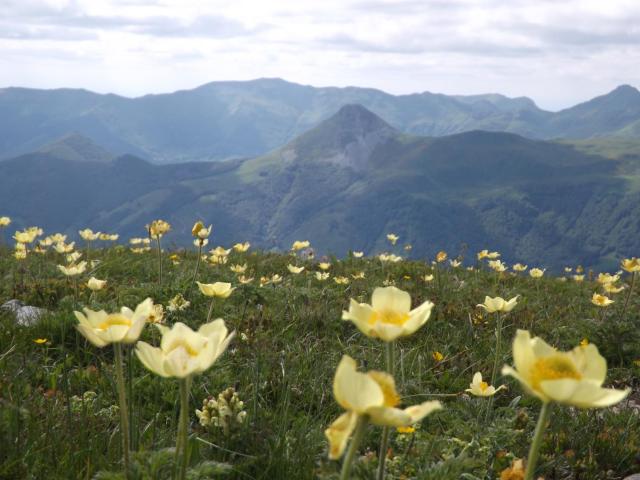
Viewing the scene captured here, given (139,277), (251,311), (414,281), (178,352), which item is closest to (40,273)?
(139,277)

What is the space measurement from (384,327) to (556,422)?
285 centimetres

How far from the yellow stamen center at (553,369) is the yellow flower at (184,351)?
82 centimetres

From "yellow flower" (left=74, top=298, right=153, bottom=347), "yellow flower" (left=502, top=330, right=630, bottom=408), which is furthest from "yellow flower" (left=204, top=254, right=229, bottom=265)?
"yellow flower" (left=502, top=330, right=630, bottom=408)

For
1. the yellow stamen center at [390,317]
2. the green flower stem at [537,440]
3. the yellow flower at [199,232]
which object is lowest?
the yellow flower at [199,232]

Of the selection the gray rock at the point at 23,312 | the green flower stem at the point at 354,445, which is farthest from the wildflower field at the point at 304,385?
the gray rock at the point at 23,312

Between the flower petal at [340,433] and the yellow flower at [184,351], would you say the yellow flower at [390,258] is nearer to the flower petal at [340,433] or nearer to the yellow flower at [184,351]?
the yellow flower at [184,351]

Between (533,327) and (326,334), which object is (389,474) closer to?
(326,334)

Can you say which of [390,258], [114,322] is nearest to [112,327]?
[114,322]

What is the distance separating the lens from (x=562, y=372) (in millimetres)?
1577

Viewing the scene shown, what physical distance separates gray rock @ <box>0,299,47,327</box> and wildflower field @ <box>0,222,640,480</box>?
4.9 inches

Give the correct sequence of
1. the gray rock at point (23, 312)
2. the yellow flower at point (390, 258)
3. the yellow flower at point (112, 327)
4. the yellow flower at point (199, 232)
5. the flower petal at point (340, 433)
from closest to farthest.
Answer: the flower petal at point (340, 433), the yellow flower at point (112, 327), the gray rock at point (23, 312), the yellow flower at point (199, 232), the yellow flower at point (390, 258)

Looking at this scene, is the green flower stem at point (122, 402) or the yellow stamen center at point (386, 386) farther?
the green flower stem at point (122, 402)

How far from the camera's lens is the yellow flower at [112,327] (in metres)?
1.87

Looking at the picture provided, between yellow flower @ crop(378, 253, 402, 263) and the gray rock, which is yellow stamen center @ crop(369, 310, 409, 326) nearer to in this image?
the gray rock
